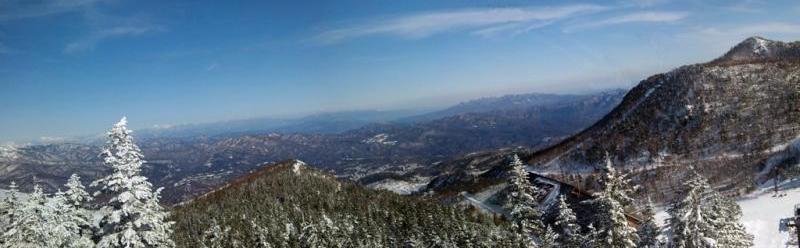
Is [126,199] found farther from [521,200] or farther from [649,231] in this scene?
[649,231]

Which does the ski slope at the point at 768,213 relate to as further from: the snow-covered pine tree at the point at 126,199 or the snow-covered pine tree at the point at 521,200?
the snow-covered pine tree at the point at 126,199

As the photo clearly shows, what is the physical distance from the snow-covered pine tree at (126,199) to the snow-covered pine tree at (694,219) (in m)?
31.5

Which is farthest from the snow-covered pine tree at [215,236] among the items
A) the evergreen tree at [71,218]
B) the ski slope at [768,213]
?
the ski slope at [768,213]

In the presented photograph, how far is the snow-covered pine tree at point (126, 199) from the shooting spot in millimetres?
28703

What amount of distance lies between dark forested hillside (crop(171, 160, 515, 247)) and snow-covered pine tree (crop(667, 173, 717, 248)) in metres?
40.5

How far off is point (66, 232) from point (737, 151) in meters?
139

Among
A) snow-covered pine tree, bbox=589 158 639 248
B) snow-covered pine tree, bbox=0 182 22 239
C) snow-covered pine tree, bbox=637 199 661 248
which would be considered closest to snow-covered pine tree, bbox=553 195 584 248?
snow-covered pine tree, bbox=637 199 661 248

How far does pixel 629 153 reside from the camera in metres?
149

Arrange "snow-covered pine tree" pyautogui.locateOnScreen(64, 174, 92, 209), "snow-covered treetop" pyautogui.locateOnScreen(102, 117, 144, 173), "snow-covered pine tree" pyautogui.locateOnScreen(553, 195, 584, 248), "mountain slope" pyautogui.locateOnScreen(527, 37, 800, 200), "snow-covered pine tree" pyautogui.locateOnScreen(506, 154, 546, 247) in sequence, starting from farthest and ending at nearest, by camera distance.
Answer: "mountain slope" pyautogui.locateOnScreen(527, 37, 800, 200) < "snow-covered pine tree" pyautogui.locateOnScreen(553, 195, 584, 248) < "snow-covered pine tree" pyautogui.locateOnScreen(506, 154, 546, 247) < "snow-covered pine tree" pyautogui.locateOnScreen(64, 174, 92, 209) < "snow-covered treetop" pyautogui.locateOnScreen(102, 117, 144, 173)

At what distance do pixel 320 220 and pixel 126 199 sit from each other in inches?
3081

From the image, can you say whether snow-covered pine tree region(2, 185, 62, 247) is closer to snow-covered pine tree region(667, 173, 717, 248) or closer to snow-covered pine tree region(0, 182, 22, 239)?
snow-covered pine tree region(0, 182, 22, 239)

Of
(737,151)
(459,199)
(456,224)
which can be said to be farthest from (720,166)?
(456,224)

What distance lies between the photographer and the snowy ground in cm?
7325

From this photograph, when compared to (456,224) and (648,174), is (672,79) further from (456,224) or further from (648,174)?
(456,224)
